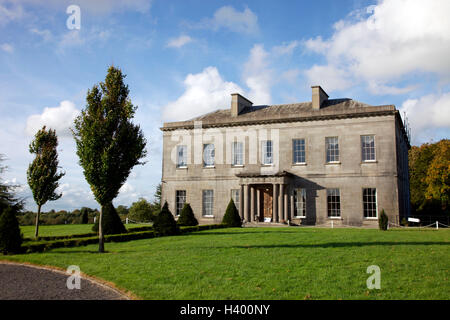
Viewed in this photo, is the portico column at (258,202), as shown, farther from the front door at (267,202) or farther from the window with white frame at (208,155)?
the window with white frame at (208,155)

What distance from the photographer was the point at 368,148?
95.8 ft

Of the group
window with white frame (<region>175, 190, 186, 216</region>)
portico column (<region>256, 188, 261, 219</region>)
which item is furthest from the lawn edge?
window with white frame (<region>175, 190, 186, 216</region>)

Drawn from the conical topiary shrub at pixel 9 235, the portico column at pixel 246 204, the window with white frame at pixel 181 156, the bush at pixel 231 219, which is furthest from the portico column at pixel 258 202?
the conical topiary shrub at pixel 9 235

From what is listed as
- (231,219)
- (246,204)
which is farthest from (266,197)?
(231,219)

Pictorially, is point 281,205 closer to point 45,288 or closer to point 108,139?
point 108,139

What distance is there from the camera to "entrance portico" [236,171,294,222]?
29578mm

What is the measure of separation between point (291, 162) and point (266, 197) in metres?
3.77

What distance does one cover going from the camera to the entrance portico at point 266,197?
29578 mm

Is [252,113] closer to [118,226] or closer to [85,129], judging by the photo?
[118,226]

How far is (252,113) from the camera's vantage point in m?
33.7

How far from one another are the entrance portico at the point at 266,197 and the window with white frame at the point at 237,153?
7.45 ft

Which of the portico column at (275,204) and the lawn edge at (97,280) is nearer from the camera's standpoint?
the lawn edge at (97,280)

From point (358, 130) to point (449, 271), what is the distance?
21.1 metres
